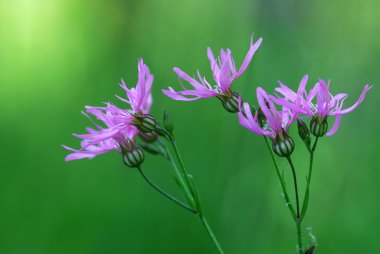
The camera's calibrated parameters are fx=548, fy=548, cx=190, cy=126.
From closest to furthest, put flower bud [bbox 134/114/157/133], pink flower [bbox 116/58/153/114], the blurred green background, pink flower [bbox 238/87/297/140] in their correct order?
1. pink flower [bbox 238/87/297/140]
2. pink flower [bbox 116/58/153/114]
3. flower bud [bbox 134/114/157/133]
4. the blurred green background

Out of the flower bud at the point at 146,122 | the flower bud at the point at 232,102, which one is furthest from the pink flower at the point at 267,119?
the flower bud at the point at 146,122

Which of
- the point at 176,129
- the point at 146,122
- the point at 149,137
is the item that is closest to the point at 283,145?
the point at 146,122

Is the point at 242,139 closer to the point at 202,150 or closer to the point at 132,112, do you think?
the point at 202,150

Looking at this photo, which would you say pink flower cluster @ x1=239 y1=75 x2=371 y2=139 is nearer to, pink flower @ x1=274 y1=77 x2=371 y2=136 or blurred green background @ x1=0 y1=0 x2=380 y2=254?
pink flower @ x1=274 y1=77 x2=371 y2=136

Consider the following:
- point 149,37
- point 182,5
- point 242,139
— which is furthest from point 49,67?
point 242,139

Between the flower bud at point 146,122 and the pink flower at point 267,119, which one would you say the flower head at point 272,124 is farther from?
the flower bud at point 146,122

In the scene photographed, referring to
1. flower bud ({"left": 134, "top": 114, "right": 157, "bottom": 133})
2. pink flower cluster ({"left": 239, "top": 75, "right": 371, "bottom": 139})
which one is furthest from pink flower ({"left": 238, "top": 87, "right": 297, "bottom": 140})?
flower bud ({"left": 134, "top": 114, "right": 157, "bottom": 133})
